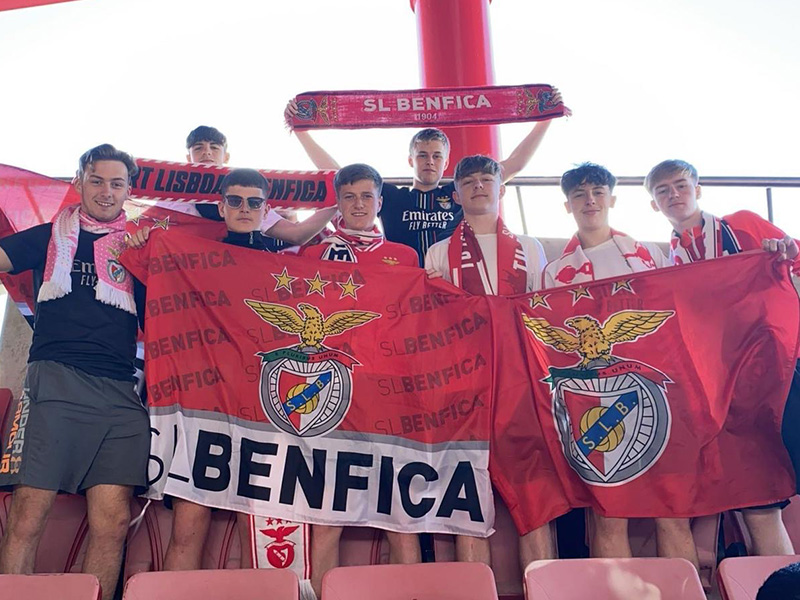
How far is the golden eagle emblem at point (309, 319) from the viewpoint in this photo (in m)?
3.62

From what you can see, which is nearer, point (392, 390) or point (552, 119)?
point (392, 390)

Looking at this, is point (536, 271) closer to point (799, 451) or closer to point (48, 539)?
point (799, 451)

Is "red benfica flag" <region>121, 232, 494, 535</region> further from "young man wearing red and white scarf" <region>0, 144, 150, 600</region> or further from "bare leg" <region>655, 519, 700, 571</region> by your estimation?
"bare leg" <region>655, 519, 700, 571</region>

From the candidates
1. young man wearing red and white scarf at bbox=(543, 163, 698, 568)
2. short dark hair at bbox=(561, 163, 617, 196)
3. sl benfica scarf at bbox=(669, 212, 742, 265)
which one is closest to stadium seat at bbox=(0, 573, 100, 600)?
young man wearing red and white scarf at bbox=(543, 163, 698, 568)

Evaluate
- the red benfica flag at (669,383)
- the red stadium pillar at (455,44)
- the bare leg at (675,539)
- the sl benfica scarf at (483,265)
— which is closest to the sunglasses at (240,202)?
the sl benfica scarf at (483,265)

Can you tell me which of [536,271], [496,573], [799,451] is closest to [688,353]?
[799,451]

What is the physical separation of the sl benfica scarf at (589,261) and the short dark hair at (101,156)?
213 cm

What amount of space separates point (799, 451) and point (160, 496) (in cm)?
264

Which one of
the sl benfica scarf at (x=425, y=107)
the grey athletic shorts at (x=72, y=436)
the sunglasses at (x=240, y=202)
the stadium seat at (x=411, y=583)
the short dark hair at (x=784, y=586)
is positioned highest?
the sl benfica scarf at (x=425, y=107)

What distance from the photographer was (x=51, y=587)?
2.50 metres

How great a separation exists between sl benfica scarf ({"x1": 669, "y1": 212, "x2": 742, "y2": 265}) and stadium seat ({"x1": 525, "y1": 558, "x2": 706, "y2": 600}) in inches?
69.2

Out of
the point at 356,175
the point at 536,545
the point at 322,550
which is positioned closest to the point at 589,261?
the point at 356,175

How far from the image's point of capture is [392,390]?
356cm

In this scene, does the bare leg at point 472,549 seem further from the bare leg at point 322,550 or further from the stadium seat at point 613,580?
the stadium seat at point 613,580
